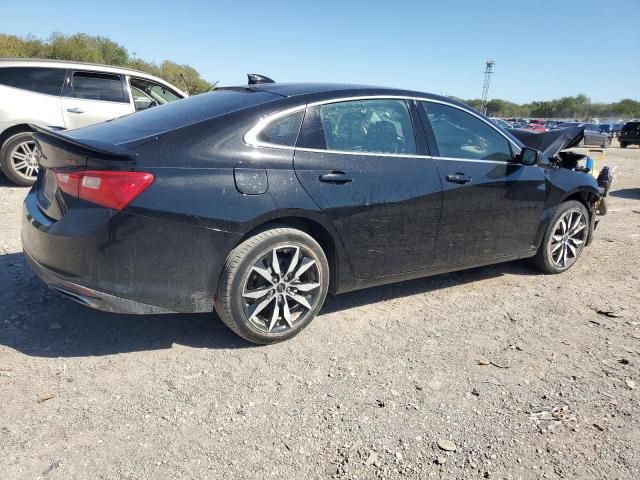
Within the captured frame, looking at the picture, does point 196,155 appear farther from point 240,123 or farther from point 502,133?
point 502,133

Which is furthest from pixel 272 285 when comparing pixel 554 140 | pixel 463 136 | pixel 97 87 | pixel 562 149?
pixel 97 87

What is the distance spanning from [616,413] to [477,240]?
1726mm

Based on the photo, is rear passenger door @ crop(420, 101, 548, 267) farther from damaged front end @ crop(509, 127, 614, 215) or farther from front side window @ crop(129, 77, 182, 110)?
front side window @ crop(129, 77, 182, 110)

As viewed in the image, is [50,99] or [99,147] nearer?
[99,147]

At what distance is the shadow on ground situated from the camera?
10.2ft

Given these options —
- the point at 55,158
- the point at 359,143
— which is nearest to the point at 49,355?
the point at 55,158

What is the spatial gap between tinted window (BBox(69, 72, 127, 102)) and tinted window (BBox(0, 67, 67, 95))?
212 millimetres

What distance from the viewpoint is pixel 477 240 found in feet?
13.5

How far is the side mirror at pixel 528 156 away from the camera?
164 inches

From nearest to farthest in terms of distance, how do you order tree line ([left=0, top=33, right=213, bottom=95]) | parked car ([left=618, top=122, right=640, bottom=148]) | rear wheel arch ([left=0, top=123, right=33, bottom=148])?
rear wheel arch ([left=0, top=123, right=33, bottom=148]), parked car ([left=618, top=122, right=640, bottom=148]), tree line ([left=0, top=33, right=213, bottom=95])

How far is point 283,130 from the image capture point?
10.4 feet

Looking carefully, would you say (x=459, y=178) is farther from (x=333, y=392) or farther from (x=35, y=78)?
(x=35, y=78)

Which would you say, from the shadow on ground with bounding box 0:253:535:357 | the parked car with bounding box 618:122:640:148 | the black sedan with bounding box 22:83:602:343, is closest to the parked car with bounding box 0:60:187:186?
the shadow on ground with bounding box 0:253:535:357

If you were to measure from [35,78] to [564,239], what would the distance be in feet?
25.2
